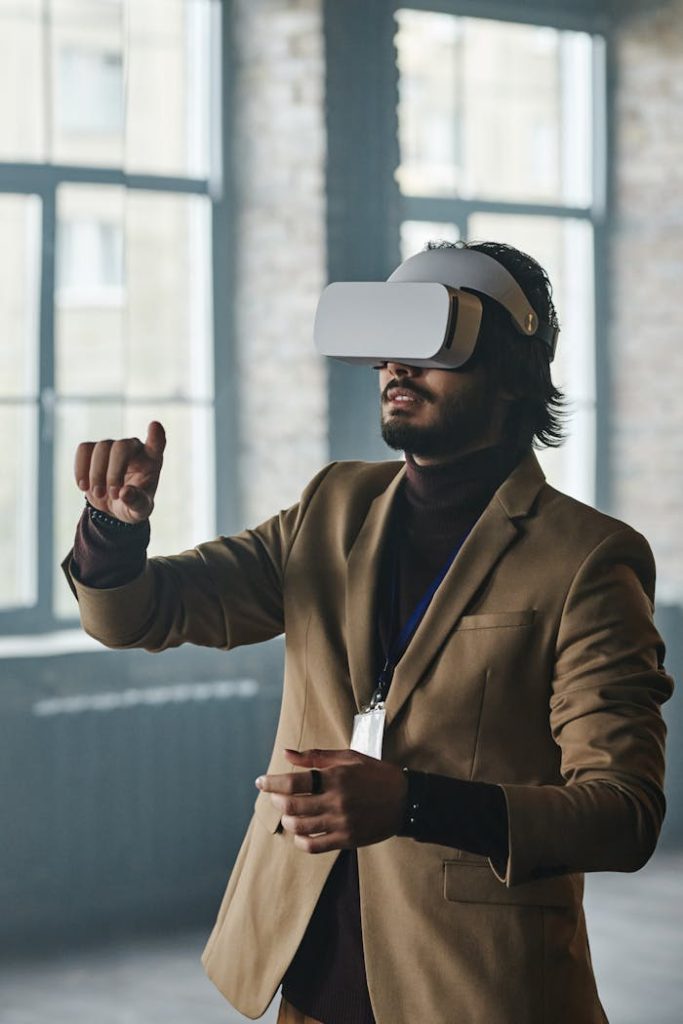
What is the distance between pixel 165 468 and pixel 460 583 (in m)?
3.15

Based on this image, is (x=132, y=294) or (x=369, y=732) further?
(x=132, y=294)

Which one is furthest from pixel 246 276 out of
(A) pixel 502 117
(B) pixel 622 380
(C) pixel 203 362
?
(B) pixel 622 380

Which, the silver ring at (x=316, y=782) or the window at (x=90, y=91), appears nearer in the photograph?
the silver ring at (x=316, y=782)

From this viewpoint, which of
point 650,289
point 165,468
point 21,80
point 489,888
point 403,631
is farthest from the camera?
point 650,289

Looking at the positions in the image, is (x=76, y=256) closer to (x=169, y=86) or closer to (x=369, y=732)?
(x=169, y=86)

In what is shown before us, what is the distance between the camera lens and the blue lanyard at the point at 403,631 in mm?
1565

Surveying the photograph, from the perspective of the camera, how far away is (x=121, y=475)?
62.1 inches

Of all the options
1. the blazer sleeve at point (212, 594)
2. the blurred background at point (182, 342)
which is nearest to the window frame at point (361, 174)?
the blurred background at point (182, 342)

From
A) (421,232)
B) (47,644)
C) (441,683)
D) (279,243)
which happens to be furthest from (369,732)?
(421,232)

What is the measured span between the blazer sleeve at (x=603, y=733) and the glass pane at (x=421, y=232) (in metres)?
3.67

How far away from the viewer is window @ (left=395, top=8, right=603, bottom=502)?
5.07m

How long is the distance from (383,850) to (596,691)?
311 millimetres

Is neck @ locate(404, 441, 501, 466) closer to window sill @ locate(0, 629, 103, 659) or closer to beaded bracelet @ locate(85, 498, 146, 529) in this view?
beaded bracelet @ locate(85, 498, 146, 529)

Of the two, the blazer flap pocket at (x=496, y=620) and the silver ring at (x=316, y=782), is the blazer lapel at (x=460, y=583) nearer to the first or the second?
the blazer flap pocket at (x=496, y=620)
